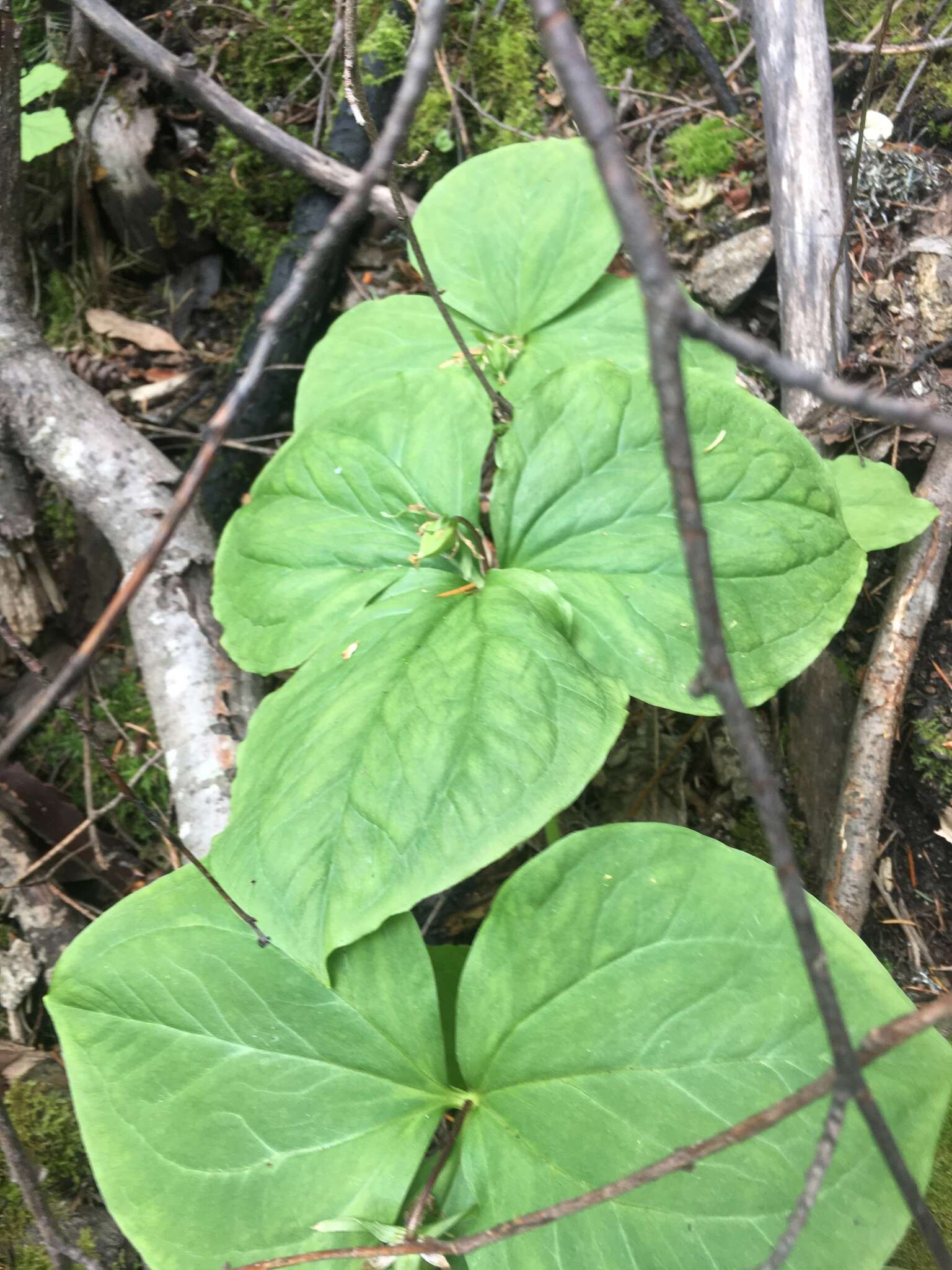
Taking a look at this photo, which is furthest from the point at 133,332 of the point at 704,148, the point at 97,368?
the point at 704,148

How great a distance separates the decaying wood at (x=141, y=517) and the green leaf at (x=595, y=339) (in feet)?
3.32

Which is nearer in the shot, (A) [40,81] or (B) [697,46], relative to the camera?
(B) [697,46]

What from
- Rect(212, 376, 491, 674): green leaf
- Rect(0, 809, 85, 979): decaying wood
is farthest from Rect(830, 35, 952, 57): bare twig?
Rect(0, 809, 85, 979): decaying wood

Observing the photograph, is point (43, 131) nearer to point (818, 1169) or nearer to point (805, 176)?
point (805, 176)

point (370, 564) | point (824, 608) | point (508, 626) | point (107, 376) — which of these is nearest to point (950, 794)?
point (824, 608)

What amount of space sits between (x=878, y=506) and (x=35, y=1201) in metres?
2.17

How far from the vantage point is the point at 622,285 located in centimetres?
224

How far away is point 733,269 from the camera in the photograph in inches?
93.4

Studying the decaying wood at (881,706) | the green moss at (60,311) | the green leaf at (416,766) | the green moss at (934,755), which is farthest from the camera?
the green moss at (60,311)

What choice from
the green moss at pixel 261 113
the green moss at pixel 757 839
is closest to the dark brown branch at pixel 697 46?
the green moss at pixel 261 113

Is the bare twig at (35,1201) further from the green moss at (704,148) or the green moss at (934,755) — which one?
the green moss at (704,148)

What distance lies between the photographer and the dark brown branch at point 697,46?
2.47 meters

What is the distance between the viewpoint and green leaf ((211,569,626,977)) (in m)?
1.33

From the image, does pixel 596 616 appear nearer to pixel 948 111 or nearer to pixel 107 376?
pixel 948 111
